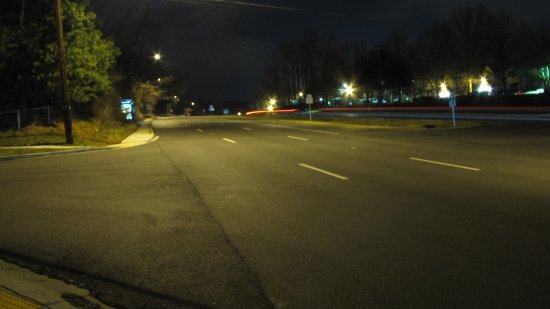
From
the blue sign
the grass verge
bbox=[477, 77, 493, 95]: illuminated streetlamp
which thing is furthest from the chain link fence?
bbox=[477, 77, 493, 95]: illuminated streetlamp

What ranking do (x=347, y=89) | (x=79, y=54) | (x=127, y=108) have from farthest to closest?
(x=347, y=89), (x=127, y=108), (x=79, y=54)

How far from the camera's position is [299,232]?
6812 millimetres

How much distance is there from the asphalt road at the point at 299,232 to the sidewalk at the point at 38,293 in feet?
0.76

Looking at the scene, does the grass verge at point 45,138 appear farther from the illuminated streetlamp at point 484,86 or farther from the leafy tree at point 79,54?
the illuminated streetlamp at point 484,86

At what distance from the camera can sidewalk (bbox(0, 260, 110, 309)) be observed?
450cm

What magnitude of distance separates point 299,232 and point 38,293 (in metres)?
3.27

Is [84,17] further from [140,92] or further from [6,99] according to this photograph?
[140,92]

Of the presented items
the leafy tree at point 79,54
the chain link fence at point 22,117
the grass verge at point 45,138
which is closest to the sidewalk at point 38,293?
the grass verge at point 45,138

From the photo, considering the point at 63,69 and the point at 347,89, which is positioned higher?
the point at 347,89

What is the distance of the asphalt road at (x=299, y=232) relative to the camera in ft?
15.6

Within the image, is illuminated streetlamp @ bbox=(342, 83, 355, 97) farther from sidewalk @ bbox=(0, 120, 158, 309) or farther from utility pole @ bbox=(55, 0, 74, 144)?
sidewalk @ bbox=(0, 120, 158, 309)

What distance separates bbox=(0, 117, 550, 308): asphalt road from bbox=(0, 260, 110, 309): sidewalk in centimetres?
23

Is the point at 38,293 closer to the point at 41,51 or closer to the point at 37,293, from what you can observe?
the point at 37,293

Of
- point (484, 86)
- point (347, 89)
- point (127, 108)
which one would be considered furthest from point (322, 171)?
point (347, 89)
